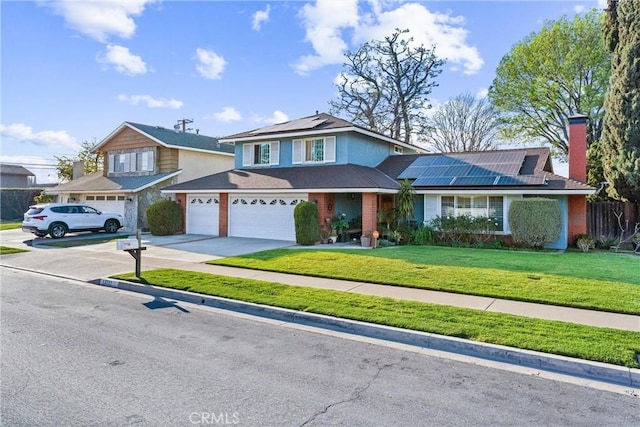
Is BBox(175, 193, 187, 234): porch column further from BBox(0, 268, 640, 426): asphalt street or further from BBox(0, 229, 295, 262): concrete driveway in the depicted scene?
BBox(0, 268, 640, 426): asphalt street

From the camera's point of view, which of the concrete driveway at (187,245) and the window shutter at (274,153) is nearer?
the concrete driveway at (187,245)

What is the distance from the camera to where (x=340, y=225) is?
1741 centimetres

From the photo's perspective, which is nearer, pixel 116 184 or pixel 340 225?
pixel 340 225

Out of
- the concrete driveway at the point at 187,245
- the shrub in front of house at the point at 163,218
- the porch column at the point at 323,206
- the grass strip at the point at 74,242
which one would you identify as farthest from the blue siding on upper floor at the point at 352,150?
the grass strip at the point at 74,242

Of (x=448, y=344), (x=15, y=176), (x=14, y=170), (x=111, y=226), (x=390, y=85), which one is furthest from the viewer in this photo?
(x=15, y=176)

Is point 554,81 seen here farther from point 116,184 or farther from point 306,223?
point 116,184

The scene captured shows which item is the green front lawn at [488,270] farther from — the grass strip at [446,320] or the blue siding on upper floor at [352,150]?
the blue siding on upper floor at [352,150]

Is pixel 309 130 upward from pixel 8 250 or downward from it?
upward

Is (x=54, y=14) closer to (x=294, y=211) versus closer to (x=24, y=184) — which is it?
(x=294, y=211)

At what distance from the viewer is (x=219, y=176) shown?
2195 cm

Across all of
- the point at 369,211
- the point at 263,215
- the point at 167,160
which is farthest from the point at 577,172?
the point at 167,160

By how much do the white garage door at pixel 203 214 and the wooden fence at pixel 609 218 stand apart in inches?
684

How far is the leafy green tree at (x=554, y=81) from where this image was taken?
26422 mm

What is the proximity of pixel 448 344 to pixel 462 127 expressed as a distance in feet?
118
